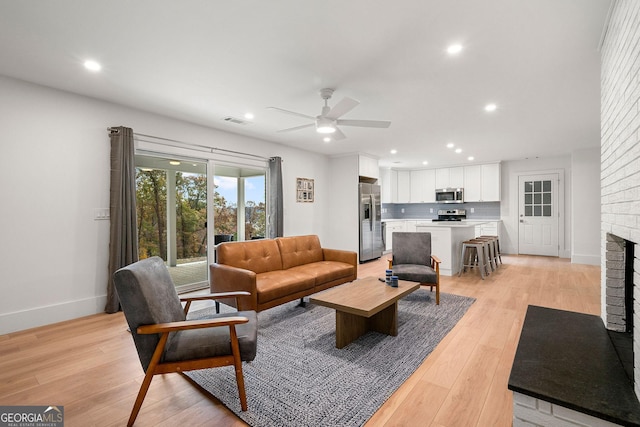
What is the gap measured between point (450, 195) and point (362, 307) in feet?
23.1

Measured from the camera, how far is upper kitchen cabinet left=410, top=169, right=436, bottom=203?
8906mm

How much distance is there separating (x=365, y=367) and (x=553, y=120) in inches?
180

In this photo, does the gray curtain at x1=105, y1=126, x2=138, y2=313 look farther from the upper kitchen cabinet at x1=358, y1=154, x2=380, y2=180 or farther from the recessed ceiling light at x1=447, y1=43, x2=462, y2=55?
the upper kitchen cabinet at x1=358, y1=154, x2=380, y2=180

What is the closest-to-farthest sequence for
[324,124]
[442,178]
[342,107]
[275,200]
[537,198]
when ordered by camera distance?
[342,107] < [324,124] < [275,200] < [537,198] < [442,178]

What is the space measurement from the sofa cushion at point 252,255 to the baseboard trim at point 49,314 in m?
1.65

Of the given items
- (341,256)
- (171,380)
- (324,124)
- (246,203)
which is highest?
(324,124)

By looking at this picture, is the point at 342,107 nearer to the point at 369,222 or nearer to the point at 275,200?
the point at 275,200

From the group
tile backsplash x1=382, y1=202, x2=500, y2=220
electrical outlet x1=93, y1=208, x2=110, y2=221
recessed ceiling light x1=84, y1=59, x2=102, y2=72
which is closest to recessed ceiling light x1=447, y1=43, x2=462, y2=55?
recessed ceiling light x1=84, y1=59, x2=102, y2=72

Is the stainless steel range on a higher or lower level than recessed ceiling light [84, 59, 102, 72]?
lower

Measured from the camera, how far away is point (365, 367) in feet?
7.58

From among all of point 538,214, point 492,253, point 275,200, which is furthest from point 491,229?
point 275,200

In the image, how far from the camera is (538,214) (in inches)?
298

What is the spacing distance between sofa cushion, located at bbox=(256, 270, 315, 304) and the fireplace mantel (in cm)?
223

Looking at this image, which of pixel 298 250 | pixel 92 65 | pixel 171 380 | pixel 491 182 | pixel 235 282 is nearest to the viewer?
pixel 171 380
